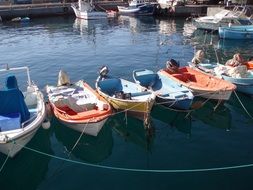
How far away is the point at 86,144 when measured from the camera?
58.5ft

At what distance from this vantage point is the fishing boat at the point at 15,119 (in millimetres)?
15534

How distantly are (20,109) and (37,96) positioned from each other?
8.82 feet

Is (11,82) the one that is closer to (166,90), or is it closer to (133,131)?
(133,131)

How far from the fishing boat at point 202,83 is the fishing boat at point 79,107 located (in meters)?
6.09

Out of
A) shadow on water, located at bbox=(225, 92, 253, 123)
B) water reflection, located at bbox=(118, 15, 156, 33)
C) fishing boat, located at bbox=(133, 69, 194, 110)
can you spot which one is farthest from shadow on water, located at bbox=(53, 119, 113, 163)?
water reflection, located at bbox=(118, 15, 156, 33)

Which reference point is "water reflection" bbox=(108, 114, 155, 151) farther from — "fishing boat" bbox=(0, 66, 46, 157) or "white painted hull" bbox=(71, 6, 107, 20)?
"white painted hull" bbox=(71, 6, 107, 20)

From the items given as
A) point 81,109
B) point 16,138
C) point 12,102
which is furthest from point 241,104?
point 16,138

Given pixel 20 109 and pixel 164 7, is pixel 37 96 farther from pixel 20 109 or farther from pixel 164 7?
pixel 164 7

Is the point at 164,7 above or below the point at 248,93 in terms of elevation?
above

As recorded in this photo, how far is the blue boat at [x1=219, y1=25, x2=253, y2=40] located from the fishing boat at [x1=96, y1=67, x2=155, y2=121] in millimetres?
23799

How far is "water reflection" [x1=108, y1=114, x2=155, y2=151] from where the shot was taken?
18094 millimetres

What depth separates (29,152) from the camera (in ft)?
56.0

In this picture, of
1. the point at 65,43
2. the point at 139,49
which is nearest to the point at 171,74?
the point at 139,49

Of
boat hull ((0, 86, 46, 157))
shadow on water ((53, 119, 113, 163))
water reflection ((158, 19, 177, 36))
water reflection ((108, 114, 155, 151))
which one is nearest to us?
boat hull ((0, 86, 46, 157))
